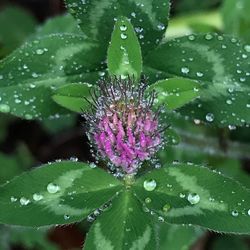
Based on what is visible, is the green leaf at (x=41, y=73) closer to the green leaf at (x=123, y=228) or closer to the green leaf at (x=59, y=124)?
the green leaf at (x=123, y=228)

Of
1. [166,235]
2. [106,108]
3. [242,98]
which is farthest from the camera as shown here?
[166,235]

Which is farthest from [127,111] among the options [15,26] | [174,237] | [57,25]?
[15,26]

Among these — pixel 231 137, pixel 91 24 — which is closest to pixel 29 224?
pixel 91 24

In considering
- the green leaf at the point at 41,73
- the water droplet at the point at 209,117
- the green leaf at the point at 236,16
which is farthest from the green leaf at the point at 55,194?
the green leaf at the point at 236,16

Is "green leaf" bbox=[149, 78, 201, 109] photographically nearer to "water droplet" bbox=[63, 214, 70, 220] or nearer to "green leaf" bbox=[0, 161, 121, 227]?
"green leaf" bbox=[0, 161, 121, 227]

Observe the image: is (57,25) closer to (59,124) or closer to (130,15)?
(59,124)

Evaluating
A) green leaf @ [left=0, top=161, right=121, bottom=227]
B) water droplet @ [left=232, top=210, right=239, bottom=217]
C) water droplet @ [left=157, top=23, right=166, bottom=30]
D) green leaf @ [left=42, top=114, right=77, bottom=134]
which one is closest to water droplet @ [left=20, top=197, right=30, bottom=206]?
green leaf @ [left=0, top=161, right=121, bottom=227]

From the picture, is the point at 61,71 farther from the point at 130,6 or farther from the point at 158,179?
the point at 158,179
